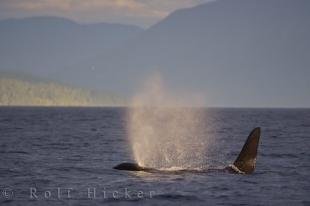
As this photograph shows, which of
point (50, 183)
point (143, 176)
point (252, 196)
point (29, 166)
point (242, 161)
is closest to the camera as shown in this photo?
point (252, 196)

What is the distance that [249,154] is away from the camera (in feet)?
148

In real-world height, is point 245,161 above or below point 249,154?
below

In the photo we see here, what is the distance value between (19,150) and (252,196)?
116 feet

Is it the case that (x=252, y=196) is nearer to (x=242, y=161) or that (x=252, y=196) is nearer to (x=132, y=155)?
(x=242, y=161)

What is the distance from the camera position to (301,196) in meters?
36.4

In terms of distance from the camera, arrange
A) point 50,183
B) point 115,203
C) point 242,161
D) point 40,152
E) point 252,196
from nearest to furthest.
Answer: point 115,203, point 252,196, point 50,183, point 242,161, point 40,152

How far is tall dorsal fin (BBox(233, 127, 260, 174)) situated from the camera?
4503 cm

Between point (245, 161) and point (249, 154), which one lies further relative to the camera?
point (245, 161)

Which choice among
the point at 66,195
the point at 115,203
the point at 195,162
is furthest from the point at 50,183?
the point at 195,162

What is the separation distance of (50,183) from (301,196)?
1493 cm

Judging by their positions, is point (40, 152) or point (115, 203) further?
point (40, 152)

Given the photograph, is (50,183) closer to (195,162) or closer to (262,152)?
(195,162)

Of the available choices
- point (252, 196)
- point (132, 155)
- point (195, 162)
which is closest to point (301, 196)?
point (252, 196)

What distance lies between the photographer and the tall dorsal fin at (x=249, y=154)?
45031 mm
